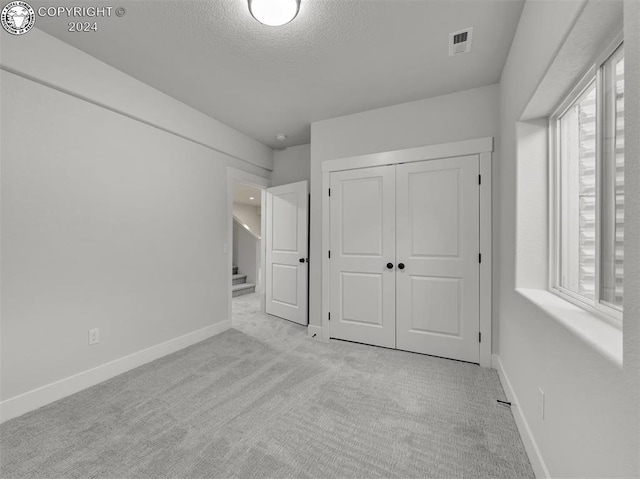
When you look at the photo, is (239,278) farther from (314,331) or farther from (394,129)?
(394,129)

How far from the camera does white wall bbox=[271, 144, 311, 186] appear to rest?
4.15m

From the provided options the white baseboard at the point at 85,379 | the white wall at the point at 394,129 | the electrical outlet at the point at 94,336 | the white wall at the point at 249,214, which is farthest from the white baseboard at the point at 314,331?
the white wall at the point at 249,214

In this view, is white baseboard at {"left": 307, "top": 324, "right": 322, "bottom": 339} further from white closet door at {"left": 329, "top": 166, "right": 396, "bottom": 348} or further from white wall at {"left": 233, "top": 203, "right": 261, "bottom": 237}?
white wall at {"left": 233, "top": 203, "right": 261, "bottom": 237}

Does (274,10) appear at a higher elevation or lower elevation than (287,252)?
higher

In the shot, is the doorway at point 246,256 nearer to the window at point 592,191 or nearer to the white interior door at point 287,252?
the white interior door at point 287,252

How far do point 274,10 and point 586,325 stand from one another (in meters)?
2.13

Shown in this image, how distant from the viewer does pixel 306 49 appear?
6.91 ft

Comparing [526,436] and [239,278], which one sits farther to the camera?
[239,278]

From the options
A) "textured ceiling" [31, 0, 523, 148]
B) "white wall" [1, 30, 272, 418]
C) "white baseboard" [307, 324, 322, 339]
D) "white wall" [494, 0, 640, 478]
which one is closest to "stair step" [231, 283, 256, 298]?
"white wall" [1, 30, 272, 418]

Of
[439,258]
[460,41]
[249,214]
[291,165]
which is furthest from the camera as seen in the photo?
[249,214]

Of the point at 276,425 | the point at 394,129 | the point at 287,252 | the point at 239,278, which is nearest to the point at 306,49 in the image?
the point at 394,129

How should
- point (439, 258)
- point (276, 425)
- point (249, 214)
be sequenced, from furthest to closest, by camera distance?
→ point (249, 214) → point (439, 258) → point (276, 425)

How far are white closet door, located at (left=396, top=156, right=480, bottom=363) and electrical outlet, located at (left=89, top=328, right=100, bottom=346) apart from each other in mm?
2666

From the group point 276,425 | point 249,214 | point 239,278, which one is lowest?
point 276,425
